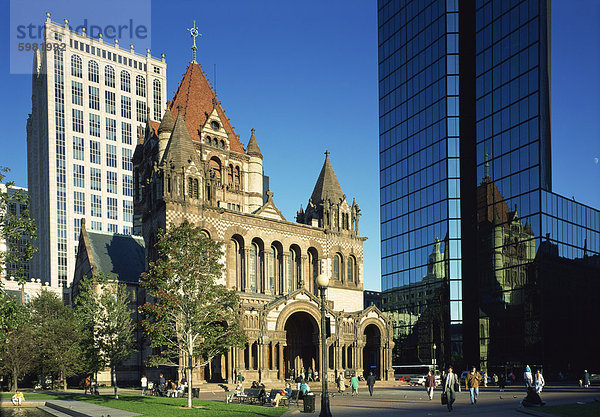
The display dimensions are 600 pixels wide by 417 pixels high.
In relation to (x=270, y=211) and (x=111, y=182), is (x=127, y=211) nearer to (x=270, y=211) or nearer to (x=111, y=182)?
(x=111, y=182)

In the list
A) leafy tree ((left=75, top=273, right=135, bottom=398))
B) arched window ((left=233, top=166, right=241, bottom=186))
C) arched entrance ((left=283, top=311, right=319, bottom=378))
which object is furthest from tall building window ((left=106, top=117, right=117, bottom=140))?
leafy tree ((left=75, top=273, right=135, bottom=398))

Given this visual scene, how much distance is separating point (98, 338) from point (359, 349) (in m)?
25.6

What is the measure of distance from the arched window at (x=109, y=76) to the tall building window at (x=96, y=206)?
1000 inches

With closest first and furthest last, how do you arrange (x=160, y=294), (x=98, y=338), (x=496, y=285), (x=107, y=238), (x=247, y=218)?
(x=160, y=294) < (x=98, y=338) < (x=247, y=218) < (x=107, y=238) < (x=496, y=285)

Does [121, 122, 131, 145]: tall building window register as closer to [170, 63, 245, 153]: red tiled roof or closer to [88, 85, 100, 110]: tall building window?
[88, 85, 100, 110]: tall building window

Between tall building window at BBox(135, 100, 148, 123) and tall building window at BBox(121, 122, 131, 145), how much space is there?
3277mm

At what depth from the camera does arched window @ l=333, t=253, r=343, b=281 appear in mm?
65500

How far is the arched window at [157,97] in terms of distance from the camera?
14575cm

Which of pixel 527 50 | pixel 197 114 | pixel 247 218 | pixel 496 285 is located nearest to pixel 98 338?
pixel 247 218

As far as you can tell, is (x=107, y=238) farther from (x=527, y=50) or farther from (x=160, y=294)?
(x=527, y=50)

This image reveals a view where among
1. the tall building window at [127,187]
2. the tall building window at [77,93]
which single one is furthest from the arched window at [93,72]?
the tall building window at [127,187]

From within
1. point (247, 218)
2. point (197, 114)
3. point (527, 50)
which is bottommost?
point (247, 218)

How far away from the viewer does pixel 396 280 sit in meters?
82.5

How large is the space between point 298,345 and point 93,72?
319ft
